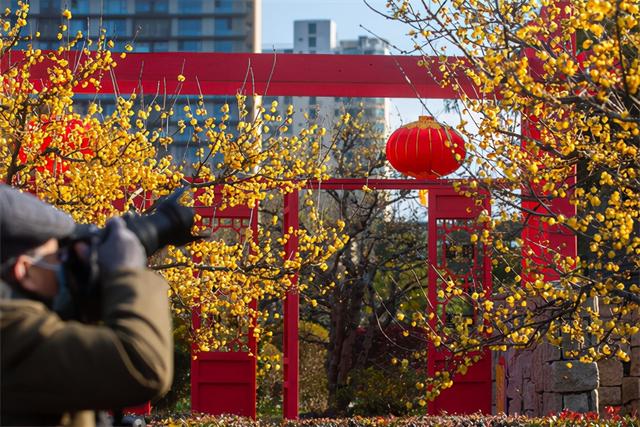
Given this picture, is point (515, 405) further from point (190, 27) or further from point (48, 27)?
point (190, 27)

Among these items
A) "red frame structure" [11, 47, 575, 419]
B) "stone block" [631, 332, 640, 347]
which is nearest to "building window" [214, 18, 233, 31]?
"red frame structure" [11, 47, 575, 419]

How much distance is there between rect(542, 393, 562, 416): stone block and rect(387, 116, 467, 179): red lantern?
2.15 m

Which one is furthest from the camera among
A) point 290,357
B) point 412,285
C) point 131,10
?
point 131,10

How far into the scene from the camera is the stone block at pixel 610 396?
9.09 metres

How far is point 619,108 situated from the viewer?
15.4 ft

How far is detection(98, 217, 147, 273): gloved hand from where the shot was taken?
175 centimetres

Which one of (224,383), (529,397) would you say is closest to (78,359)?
(224,383)

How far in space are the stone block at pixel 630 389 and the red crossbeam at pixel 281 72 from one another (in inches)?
118

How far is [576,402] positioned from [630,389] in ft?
2.56

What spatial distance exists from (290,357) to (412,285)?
4708 mm

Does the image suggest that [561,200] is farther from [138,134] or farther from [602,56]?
[602,56]

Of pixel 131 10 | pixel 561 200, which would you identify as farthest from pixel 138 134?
pixel 131 10

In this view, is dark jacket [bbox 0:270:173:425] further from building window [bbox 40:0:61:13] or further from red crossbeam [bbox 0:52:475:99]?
building window [bbox 40:0:61:13]

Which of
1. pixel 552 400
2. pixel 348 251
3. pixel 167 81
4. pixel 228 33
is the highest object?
pixel 228 33
